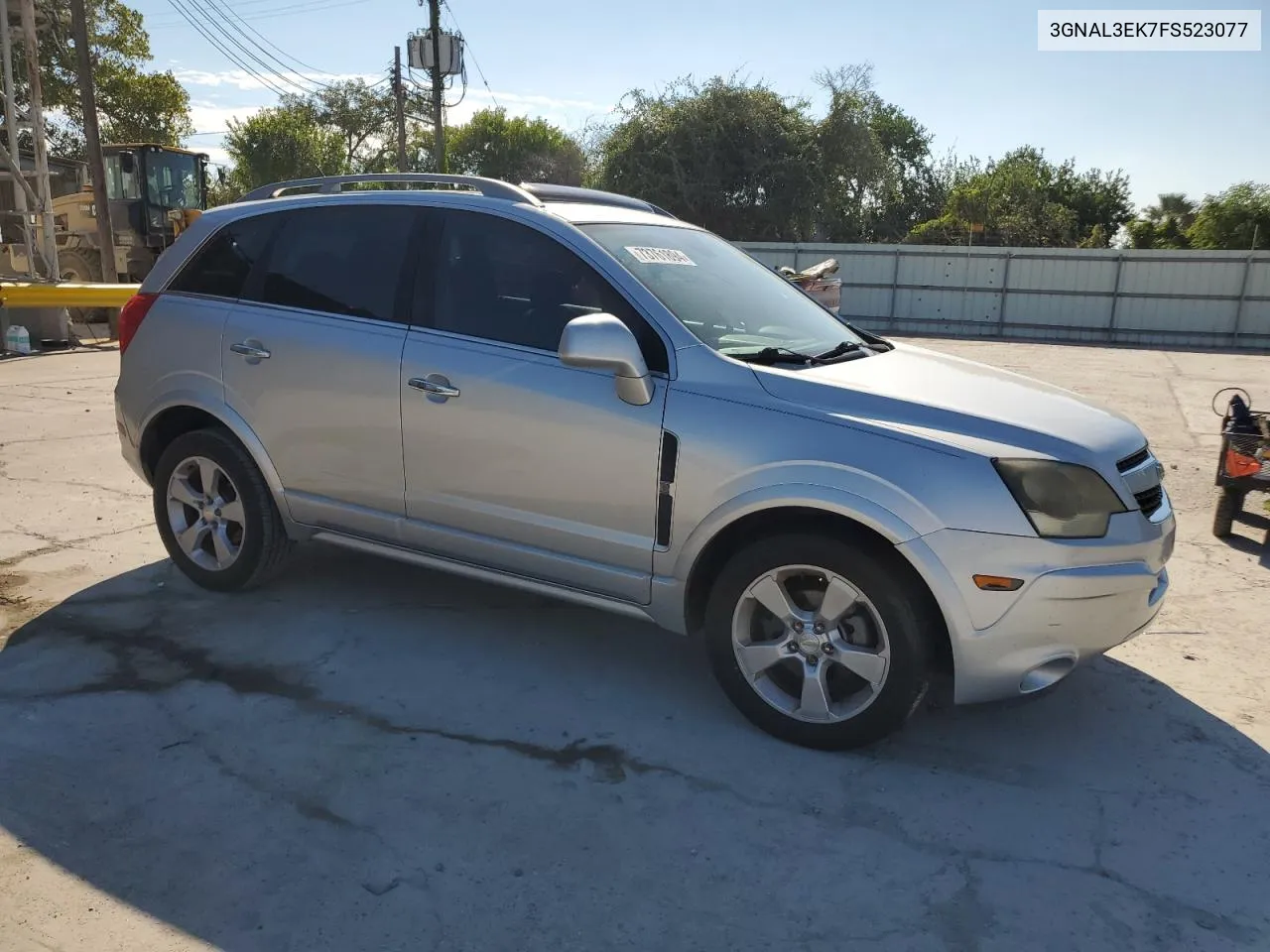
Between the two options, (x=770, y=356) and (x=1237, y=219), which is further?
(x=1237, y=219)

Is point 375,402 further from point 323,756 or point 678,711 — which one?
point 678,711

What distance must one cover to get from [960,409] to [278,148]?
207 ft

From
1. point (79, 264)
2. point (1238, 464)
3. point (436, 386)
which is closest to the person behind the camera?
point (436, 386)

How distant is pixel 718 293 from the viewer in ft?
12.9

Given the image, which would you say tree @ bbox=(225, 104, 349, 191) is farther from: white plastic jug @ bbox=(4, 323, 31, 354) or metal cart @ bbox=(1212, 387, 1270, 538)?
metal cart @ bbox=(1212, 387, 1270, 538)

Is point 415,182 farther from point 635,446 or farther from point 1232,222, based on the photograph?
point 1232,222

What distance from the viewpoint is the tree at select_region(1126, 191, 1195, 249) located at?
3547 centimetres

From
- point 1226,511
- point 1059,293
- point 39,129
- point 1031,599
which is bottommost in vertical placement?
point 1226,511

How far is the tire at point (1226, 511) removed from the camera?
19.5ft

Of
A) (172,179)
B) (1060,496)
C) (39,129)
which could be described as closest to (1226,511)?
(1060,496)

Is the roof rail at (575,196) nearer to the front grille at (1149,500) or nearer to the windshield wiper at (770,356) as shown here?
the windshield wiper at (770,356)

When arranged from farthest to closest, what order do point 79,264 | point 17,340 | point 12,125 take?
point 79,264 → point 12,125 → point 17,340

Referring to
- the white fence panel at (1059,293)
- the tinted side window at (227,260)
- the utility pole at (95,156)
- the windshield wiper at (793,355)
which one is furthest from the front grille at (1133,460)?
the white fence panel at (1059,293)

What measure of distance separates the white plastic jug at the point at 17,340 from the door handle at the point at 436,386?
13.1 m
